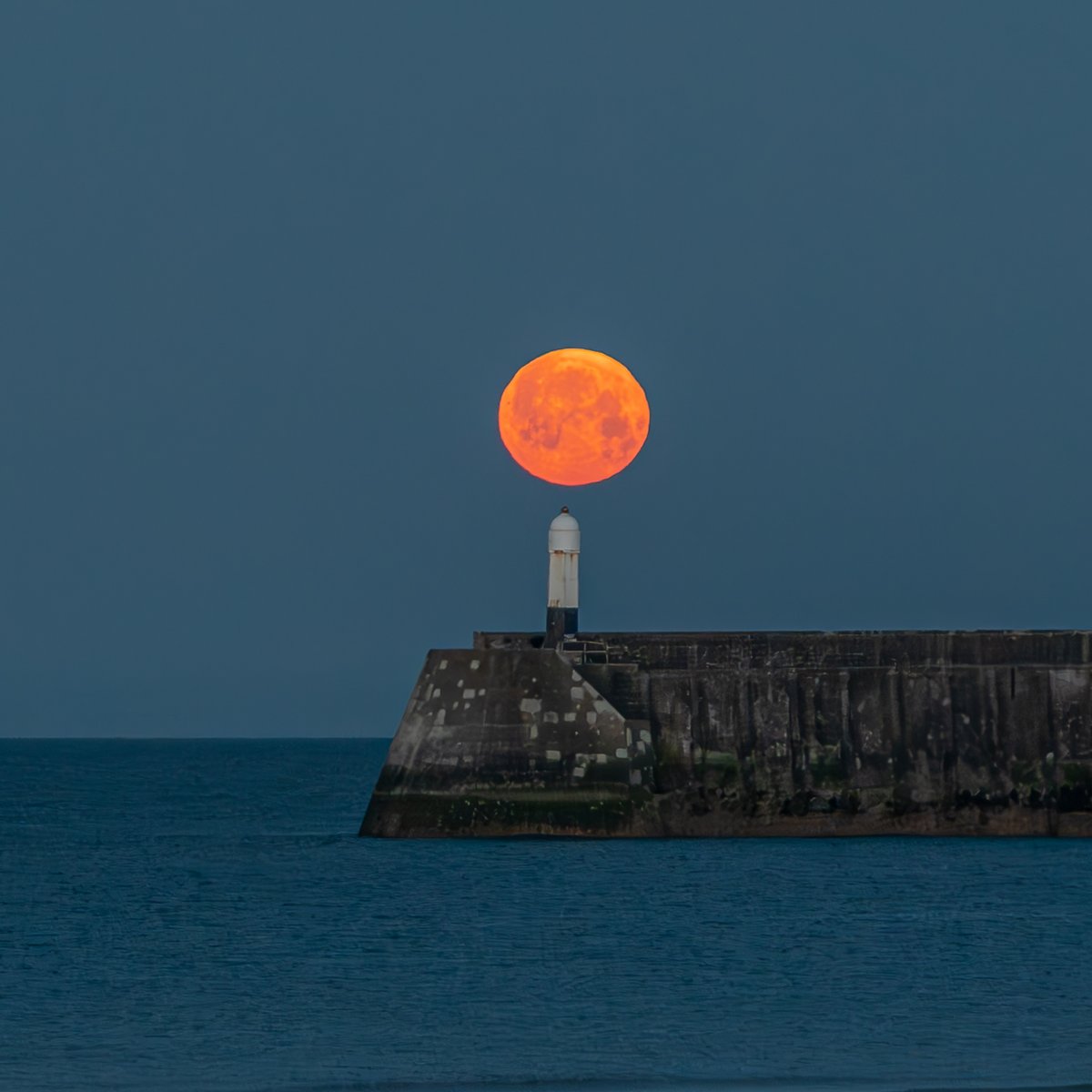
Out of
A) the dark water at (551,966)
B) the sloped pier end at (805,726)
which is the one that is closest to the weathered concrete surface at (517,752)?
the sloped pier end at (805,726)

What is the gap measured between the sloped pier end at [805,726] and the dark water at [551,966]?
1070 millimetres

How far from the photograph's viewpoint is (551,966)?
32.0 m

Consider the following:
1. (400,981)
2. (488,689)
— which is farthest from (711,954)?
(488,689)

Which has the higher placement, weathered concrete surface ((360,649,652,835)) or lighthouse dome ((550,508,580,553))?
lighthouse dome ((550,508,580,553))

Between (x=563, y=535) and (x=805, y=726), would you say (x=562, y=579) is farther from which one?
(x=805, y=726)

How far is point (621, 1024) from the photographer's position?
27.3 metres

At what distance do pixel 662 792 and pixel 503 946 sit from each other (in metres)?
9.64

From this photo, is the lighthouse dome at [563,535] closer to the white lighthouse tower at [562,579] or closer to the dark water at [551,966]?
the white lighthouse tower at [562,579]

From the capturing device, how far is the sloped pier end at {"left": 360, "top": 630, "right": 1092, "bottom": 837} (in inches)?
1684

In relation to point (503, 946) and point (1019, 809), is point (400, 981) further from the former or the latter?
point (1019, 809)

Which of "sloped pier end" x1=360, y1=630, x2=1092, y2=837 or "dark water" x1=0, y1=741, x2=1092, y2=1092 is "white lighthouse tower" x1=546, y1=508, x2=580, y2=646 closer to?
"sloped pier end" x1=360, y1=630, x2=1092, y2=837

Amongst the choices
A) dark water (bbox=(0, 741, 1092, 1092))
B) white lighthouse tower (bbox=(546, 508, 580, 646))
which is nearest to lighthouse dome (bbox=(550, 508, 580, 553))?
white lighthouse tower (bbox=(546, 508, 580, 646))

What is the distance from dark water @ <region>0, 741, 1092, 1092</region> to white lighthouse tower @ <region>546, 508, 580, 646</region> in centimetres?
454

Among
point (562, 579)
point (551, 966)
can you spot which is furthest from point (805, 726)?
point (551, 966)
